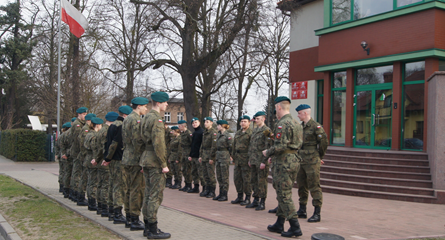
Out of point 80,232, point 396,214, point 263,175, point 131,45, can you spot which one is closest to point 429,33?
point 396,214

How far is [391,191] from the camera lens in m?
10.2

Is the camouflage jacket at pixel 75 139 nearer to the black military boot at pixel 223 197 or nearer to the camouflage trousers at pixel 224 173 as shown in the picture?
the camouflage trousers at pixel 224 173

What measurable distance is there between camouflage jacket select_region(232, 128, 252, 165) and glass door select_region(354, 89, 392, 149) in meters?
7.14

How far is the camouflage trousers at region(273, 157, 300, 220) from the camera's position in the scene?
5688 mm

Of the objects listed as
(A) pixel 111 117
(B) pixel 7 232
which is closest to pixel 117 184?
(A) pixel 111 117

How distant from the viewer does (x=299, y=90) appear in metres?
17.8

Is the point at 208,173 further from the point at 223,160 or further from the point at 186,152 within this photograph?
the point at 186,152

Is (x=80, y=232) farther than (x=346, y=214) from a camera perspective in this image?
No

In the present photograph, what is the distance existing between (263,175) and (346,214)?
188 centimetres

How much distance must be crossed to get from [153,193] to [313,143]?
10.8 ft

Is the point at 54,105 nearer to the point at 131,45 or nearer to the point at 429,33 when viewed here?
the point at 131,45

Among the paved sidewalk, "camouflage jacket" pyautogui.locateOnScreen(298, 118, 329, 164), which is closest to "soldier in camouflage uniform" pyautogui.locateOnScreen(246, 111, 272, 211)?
the paved sidewalk

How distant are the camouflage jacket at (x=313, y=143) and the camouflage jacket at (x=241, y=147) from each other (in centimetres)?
179

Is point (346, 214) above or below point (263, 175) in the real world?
below
